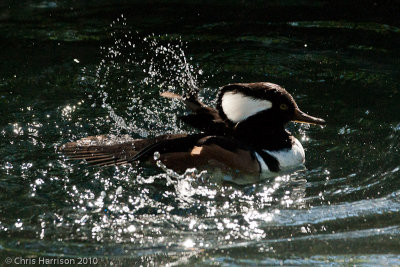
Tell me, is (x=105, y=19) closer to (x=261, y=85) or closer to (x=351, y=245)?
Result: (x=261, y=85)

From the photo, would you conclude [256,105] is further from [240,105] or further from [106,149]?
[106,149]

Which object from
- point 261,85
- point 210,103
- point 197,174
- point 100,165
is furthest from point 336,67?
point 100,165

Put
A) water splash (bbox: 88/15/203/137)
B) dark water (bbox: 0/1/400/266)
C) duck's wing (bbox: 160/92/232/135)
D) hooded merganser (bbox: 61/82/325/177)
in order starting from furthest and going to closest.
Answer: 1. water splash (bbox: 88/15/203/137)
2. duck's wing (bbox: 160/92/232/135)
3. hooded merganser (bbox: 61/82/325/177)
4. dark water (bbox: 0/1/400/266)

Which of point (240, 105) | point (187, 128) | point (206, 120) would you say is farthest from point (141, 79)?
point (240, 105)

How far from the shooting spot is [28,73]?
9055mm

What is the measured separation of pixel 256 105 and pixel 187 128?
140 cm

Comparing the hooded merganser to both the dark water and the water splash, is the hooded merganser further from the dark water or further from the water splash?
the water splash

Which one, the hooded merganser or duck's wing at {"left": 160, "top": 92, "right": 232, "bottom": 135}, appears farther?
duck's wing at {"left": 160, "top": 92, "right": 232, "bottom": 135}

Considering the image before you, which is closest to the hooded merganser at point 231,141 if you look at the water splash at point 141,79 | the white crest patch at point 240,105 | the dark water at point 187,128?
the white crest patch at point 240,105

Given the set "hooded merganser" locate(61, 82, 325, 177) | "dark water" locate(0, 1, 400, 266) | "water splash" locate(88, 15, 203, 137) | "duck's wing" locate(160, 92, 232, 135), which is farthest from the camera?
"water splash" locate(88, 15, 203, 137)

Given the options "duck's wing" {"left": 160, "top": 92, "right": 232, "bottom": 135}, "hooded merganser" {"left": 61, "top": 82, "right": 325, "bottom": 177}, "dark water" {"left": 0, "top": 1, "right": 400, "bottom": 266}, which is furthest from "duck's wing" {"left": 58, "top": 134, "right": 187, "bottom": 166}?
"duck's wing" {"left": 160, "top": 92, "right": 232, "bottom": 135}

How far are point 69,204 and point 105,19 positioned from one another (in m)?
5.40

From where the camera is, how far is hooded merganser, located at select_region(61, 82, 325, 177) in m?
6.80

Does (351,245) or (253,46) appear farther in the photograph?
(253,46)
